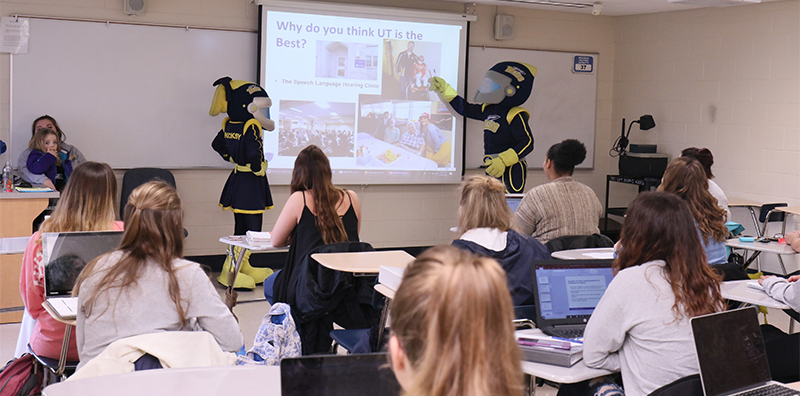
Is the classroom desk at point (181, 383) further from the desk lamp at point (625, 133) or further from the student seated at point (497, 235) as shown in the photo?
the desk lamp at point (625, 133)

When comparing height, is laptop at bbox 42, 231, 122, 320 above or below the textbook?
above

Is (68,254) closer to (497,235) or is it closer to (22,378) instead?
(22,378)

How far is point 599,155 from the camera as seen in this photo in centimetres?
722

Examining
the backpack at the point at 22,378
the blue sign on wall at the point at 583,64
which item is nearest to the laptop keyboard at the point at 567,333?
the backpack at the point at 22,378

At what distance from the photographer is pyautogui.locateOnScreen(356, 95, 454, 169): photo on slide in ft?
20.3

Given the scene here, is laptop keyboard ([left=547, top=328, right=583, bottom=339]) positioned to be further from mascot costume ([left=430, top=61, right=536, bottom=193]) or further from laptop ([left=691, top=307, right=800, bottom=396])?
mascot costume ([left=430, top=61, right=536, bottom=193])

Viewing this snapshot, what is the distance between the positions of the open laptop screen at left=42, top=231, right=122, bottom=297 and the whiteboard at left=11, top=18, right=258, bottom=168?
317 cm

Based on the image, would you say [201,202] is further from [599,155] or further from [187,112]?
[599,155]

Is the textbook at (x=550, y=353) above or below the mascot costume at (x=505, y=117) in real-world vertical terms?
below

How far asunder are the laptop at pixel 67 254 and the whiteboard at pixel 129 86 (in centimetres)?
317

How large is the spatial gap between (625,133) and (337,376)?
21.3 ft

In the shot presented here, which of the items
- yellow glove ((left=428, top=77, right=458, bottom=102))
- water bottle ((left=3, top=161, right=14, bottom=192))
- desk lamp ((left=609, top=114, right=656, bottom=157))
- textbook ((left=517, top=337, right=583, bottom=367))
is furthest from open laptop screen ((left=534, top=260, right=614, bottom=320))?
desk lamp ((left=609, top=114, right=656, bottom=157))

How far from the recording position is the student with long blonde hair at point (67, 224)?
2562mm

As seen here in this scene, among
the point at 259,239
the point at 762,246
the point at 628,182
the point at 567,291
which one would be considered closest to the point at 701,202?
the point at 762,246
